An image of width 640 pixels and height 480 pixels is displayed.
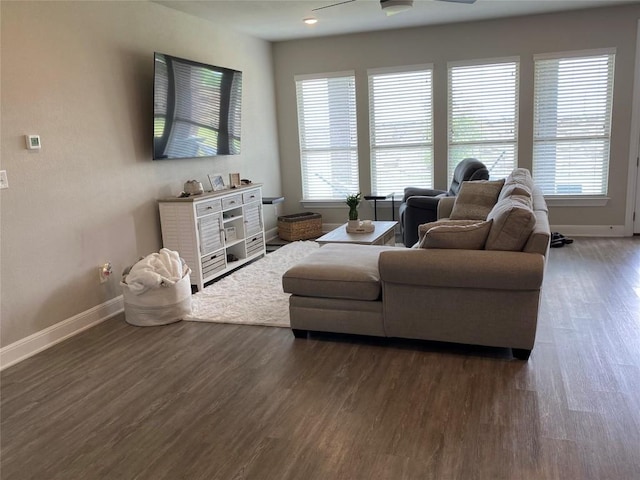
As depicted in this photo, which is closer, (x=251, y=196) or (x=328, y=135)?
(x=251, y=196)

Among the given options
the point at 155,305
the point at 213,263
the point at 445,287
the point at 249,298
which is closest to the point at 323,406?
the point at 445,287

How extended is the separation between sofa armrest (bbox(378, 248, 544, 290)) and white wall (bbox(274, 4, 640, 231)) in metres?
3.89

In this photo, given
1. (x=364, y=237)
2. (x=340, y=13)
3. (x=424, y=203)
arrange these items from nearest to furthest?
(x=364, y=237) < (x=424, y=203) < (x=340, y=13)

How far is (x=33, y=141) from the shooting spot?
11.0 ft

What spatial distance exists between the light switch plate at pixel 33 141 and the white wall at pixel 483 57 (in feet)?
13.4

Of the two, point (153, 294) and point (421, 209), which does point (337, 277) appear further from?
point (421, 209)

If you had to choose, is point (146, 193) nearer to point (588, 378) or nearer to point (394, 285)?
point (394, 285)

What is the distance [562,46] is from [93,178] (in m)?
5.31

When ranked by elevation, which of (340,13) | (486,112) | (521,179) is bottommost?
(521,179)

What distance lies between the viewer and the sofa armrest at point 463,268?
9.02 feet

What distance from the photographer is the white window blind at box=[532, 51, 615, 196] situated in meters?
5.89

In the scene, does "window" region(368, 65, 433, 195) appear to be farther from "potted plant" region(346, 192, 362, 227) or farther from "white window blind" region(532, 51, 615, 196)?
"potted plant" region(346, 192, 362, 227)

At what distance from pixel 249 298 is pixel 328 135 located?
3.39 m

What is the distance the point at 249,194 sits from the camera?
5.50m
